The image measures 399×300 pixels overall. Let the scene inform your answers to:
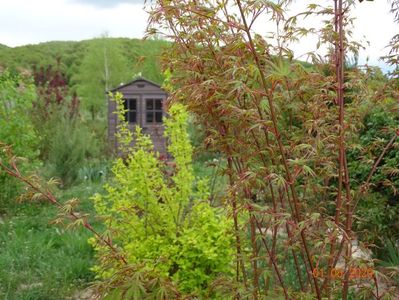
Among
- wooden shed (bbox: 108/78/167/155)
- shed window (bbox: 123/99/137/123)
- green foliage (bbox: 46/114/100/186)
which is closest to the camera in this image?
green foliage (bbox: 46/114/100/186)

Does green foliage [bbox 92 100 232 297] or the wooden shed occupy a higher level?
the wooden shed

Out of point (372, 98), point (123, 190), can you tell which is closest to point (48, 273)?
point (123, 190)

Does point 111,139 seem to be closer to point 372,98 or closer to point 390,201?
point 390,201

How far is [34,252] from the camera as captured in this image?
5543mm

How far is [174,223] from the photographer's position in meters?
3.95

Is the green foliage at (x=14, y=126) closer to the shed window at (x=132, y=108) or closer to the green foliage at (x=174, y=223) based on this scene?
the green foliage at (x=174, y=223)

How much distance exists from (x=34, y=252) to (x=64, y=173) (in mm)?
4489

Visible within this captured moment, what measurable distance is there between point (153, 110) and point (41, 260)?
896 centimetres

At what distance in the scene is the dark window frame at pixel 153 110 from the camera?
14.1m

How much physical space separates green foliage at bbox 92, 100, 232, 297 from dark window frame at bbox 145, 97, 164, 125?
993 cm

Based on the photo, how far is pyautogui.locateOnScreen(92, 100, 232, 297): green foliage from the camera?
3682 millimetres

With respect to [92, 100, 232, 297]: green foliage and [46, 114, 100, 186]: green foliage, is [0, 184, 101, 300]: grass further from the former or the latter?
[46, 114, 100, 186]: green foliage
